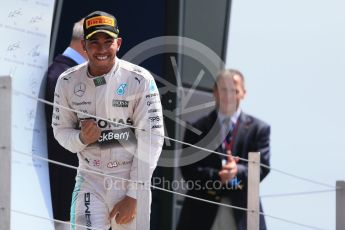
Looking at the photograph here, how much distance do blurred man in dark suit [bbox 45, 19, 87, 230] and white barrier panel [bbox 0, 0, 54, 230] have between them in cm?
7

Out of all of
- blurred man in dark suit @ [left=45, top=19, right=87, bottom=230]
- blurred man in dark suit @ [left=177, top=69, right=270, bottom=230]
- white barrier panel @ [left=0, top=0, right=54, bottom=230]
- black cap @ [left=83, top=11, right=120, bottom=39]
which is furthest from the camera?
blurred man in dark suit @ [left=45, top=19, right=87, bottom=230]

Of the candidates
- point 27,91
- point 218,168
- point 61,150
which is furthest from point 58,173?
point 218,168

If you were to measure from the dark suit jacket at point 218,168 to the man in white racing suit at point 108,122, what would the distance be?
1256mm

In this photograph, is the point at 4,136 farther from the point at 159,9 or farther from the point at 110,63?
the point at 159,9

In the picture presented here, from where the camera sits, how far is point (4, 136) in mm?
5504

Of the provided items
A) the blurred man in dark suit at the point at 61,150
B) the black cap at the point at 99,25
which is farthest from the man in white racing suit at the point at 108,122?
the blurred man in dark suit at the point at 61,150

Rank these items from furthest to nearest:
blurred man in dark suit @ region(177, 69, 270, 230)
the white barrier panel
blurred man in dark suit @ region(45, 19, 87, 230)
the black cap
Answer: blurred man in dark suit @ region(45, 19, 87, 230) < the white barrier panel < blurred man in dark suit @ region(177, 69, 270, 230) < the black cap

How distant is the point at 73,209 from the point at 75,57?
5.26 ft

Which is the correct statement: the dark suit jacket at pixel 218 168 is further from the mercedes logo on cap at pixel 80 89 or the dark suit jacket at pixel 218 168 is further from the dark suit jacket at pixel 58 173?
the mercedes logo on cap at pixel 80 89

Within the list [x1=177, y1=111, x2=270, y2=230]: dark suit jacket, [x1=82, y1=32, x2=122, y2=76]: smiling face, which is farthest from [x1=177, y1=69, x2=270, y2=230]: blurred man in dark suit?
[x1=82, y1=32, x2=122, y2=76]: smiling face

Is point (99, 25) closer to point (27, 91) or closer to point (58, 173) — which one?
point (27, 91)

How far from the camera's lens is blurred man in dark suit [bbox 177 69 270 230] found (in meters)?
8.02

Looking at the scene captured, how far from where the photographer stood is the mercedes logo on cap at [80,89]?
6.88 metres

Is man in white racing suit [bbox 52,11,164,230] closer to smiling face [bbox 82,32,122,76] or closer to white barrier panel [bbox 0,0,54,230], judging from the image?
smiling face [bbox 82,32,122,76]
